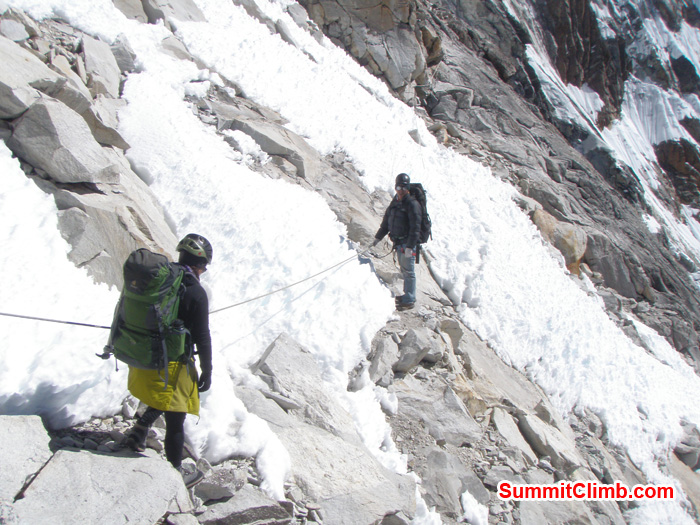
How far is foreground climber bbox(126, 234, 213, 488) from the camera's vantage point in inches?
117

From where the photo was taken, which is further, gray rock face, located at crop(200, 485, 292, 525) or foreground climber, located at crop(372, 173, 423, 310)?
foreground climber, located at crop(372, 173, 423, 310)

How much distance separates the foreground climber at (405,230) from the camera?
24.3 feet

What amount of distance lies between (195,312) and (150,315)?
0.96 ft

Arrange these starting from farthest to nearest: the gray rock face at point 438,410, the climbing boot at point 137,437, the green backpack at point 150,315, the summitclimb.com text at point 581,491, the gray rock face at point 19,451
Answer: the gray rock face at point 438,410 → the summitclimb.com text at point 581,491 → the climbing boot at point 137,437 → the green backpack at point 150,315 → the gray rock face at point 19,451

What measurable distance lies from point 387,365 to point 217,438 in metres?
2.84

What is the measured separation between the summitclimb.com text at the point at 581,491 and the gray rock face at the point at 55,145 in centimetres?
619

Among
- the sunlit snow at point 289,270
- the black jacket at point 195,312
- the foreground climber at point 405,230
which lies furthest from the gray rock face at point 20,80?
the foreground climber at point 405,230

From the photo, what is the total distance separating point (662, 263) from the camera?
20234 millimetres

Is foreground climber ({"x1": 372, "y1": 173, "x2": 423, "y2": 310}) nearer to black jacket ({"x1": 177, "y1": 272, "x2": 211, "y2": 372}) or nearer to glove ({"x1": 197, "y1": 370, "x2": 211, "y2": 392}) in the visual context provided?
glove ({"x1": 197, "y1": 370, "x2": 211, "y2": 392})

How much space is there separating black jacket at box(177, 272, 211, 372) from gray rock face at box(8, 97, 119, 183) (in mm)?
3231

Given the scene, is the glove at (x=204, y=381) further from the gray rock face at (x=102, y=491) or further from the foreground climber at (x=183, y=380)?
the gray rock face at (x=102, y=491)

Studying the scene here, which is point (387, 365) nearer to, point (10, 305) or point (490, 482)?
point (490, 482)

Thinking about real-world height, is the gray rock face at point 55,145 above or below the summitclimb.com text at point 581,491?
above

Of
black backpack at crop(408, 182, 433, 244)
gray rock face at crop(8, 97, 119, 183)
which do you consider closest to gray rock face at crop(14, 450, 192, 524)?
gray rock face at crop(8, 97, 119, 183)
